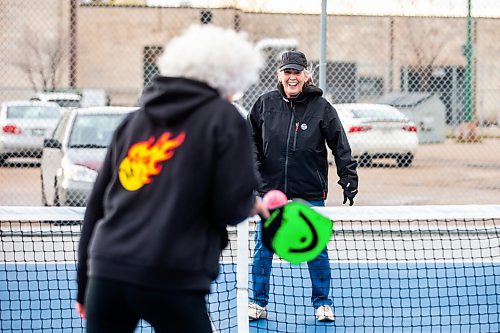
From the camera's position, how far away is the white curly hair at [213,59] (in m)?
3.16

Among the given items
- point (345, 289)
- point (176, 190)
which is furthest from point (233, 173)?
point (345, 289)

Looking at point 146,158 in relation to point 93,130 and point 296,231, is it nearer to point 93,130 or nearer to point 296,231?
point 296,231

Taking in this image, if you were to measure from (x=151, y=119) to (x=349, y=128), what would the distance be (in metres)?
10.9

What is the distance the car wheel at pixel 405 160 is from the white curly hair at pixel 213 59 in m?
10.7

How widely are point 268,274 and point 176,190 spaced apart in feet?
11.1

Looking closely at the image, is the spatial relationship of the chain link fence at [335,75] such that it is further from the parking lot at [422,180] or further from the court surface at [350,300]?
the court surface at [350,300]

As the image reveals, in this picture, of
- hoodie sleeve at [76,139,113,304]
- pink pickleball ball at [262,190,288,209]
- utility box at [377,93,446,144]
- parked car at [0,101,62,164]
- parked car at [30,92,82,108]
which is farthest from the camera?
parked car at [30,92,82,108]

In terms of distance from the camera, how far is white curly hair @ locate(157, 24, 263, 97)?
10.4 ft

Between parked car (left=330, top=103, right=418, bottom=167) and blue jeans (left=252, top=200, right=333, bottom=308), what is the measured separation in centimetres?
712

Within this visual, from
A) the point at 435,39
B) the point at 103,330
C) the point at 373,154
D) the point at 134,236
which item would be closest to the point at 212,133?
the point at 134,236

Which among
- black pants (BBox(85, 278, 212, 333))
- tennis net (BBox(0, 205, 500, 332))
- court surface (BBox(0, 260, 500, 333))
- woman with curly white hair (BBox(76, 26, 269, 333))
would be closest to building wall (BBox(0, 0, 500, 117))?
tennis net (BBox(0, 205, 500, 332))

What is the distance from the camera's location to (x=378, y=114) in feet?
46.4

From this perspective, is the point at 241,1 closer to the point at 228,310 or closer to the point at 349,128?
the point at 349,128

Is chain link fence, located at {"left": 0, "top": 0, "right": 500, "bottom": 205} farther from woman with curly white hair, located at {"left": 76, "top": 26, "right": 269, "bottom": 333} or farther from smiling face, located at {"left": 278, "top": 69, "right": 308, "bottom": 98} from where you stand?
woman with curly white hair, located at {"left": 76, "top": 26, "right": 269, "bottom": 333}
